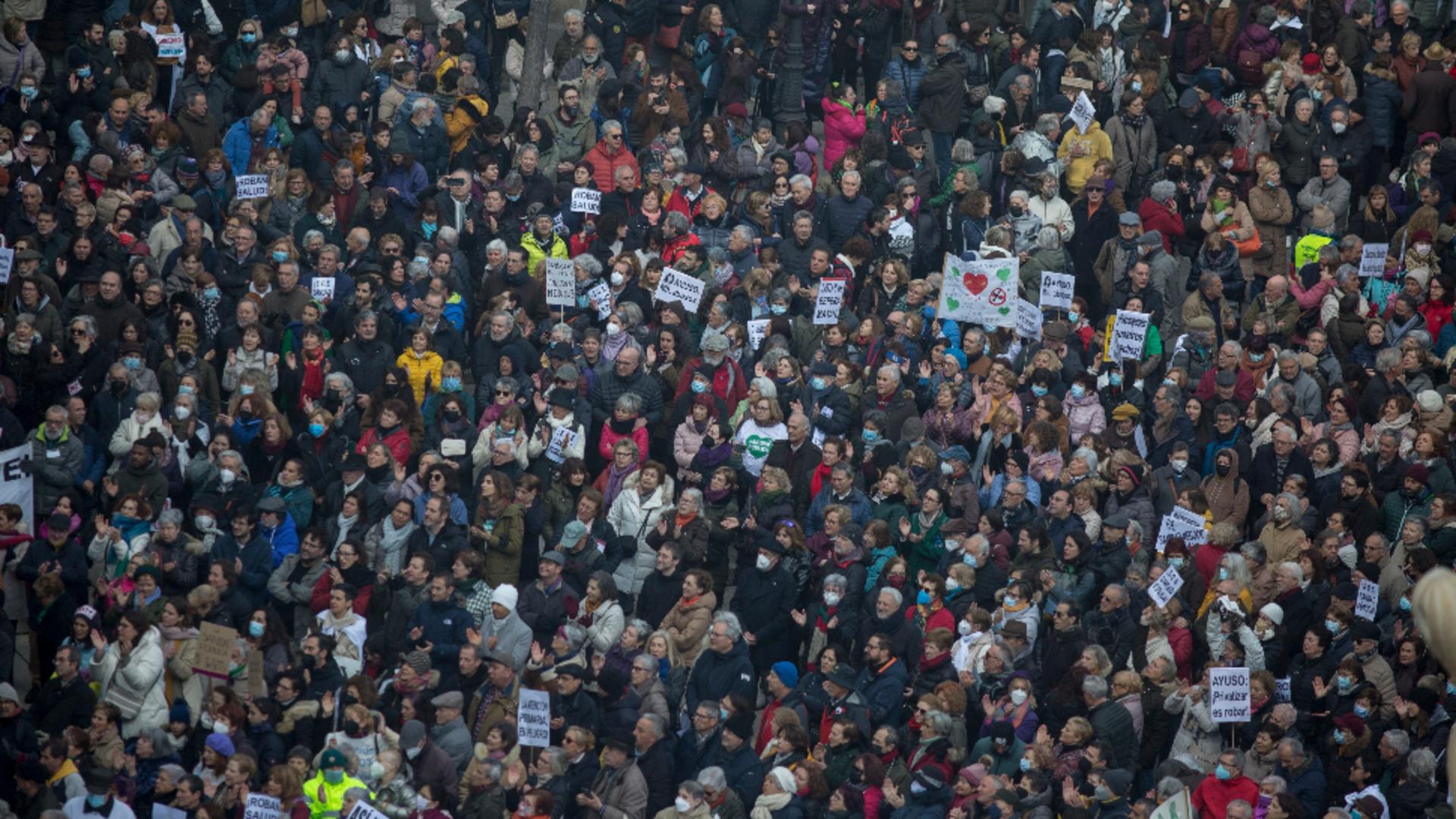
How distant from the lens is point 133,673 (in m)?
14.7

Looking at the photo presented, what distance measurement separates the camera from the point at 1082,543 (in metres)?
16.1

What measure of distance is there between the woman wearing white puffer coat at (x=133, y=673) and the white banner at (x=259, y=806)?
1.26 metres

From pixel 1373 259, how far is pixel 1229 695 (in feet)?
21.5

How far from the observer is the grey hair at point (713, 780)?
14000 millimetres

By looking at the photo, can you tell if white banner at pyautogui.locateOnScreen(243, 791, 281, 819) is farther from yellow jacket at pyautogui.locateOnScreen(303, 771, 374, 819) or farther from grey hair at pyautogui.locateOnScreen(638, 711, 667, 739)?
grey hair at pyautogui.locateOnScreen(638, 711, 667, 739)

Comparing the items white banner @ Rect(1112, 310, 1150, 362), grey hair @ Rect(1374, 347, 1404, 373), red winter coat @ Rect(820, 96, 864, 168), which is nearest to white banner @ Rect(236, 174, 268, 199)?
red winter coat @ Rect(820, 96, 864, 168)

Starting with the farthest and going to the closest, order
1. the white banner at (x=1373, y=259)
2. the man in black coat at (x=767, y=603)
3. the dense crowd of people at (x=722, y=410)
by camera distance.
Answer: the white banner at (x=1373, y=259), the man in black coat at (x=767, y=603), the dense crowd of people at (x=722, y=410)

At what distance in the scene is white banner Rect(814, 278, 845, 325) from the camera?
61.6 ft

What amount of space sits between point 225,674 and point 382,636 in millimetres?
1152

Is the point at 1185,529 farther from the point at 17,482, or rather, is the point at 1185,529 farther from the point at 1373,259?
the point at 17,482

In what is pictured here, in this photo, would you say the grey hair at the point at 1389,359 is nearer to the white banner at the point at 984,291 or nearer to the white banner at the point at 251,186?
the white banner at the point at 984,291

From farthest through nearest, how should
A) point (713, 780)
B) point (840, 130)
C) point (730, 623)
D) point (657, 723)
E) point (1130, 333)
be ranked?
point (840, 130) → point (1130, 333) → point (730, 623) → point (657, 723) → point (713, 780)

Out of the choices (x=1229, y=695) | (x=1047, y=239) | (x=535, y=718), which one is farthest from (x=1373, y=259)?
(x=535, y=718)

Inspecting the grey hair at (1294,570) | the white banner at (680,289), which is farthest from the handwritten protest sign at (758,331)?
the grey hair at (1294,570)
